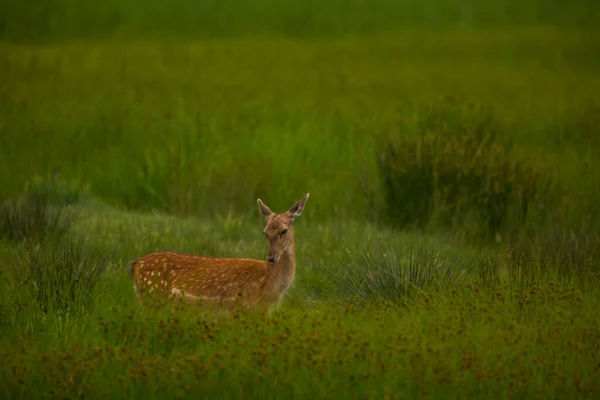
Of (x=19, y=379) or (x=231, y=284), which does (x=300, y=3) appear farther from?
(x=19, y=379)

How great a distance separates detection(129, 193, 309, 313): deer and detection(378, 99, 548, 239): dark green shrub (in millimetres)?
4137

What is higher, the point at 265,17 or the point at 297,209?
the point at 297,209

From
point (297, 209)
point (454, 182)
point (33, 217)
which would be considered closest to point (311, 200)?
point (454, 182)

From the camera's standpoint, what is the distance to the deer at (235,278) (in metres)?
9.91

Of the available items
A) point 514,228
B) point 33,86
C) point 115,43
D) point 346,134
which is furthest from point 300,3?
point 514,228

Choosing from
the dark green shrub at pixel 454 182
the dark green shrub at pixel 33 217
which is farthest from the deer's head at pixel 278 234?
the dark green shrub at pixel 454 182

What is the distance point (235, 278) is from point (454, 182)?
502 cm

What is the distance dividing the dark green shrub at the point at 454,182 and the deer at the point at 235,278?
163 inches

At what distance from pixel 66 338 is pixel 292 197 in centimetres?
754

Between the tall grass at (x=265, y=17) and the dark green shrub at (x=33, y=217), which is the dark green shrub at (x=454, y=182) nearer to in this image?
the dark green shrub at (x=33, y=217)

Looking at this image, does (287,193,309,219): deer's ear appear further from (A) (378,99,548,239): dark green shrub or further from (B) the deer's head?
(A) (378,99,548,239): dark green shrub

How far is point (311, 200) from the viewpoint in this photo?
620 inches

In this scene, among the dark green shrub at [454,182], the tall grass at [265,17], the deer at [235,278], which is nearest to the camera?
the deer at [235,278]

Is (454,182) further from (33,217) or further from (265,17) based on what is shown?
(265,17)
